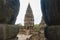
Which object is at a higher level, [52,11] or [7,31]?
[52,11]

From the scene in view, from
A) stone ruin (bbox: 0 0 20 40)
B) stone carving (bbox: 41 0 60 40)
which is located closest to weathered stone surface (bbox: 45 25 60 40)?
stone carving (bbox: 41 0 60 40)

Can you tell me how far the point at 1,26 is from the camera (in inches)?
34.9

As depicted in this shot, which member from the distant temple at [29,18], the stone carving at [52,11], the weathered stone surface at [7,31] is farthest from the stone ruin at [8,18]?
the distant temple at [29,18]

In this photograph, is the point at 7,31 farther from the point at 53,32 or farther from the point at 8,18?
the point at 53,32

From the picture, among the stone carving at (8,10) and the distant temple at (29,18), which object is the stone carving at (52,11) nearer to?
the stone carving at (8,10)

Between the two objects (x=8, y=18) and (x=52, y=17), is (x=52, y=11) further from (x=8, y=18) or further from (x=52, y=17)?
→ (x=8, y=18)

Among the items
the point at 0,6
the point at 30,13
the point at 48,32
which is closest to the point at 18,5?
the point at 0,6

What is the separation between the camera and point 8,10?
3.05ft

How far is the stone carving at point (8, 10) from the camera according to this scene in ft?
2.98

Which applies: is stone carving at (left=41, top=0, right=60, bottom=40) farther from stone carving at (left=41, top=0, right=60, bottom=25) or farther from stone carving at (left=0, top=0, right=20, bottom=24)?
stone carving at (left=0, top=0, right=20, bottom=24)

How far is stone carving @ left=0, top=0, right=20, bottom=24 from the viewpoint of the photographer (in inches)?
35.7

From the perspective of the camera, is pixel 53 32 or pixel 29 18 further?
pixel 29 18

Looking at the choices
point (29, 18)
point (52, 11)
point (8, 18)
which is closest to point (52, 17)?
point (52, 11)

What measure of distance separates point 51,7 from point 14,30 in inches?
10.4
